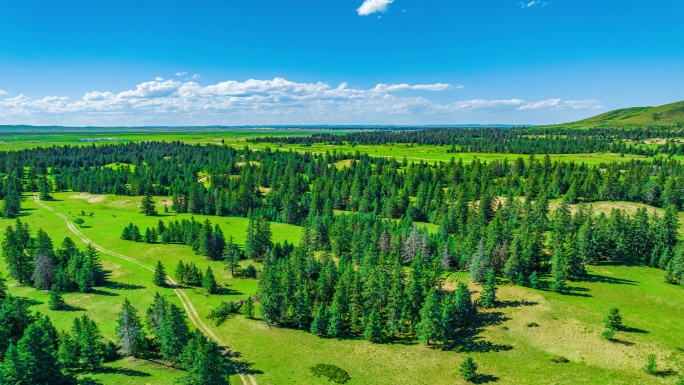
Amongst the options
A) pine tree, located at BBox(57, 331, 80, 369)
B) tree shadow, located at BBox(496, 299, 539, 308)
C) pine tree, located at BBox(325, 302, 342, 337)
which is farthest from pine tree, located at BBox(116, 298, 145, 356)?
tree shadow, located at BBox(496, 299, 539, 308)

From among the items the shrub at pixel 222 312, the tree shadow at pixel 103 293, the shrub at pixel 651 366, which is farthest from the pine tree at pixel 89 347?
the shrub at pixel 651 366

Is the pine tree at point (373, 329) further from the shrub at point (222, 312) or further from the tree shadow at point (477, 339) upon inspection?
the shrub at point (222, 312)

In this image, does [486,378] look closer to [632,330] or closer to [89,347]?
[632,330]

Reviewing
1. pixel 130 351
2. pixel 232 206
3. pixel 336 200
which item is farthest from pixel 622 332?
pixel 232 206

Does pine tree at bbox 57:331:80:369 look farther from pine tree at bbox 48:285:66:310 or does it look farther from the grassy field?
pine tree at bbox 48:285:66:310

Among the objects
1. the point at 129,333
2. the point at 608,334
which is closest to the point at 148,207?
the point at 129,333
